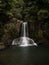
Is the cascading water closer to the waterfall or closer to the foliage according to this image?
the waterfall

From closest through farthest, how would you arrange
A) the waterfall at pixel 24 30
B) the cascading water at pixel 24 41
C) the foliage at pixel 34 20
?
the cascading water at pixel 24 41, the foliage at pixel 34 20, the waterfall at pixel 24 30

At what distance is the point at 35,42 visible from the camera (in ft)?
134

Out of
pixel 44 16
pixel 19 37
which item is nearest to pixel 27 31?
pixel 19 37

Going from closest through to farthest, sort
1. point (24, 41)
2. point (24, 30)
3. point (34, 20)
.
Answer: point (24, 41), point (34, 20), point (24, 30)

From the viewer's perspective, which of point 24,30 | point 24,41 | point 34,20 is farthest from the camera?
point 24,30

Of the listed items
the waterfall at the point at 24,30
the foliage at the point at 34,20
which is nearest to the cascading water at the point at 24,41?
the waterfall at the point at 24,30

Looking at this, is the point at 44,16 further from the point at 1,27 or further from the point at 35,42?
the point at 1,27

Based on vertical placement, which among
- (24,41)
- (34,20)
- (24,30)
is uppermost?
(34,20)

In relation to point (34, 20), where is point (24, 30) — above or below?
below

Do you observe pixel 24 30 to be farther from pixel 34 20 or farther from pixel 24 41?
pixel 24 41

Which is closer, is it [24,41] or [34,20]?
[24,41]

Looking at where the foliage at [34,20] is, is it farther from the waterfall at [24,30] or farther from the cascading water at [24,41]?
the cascading water at [24,41]

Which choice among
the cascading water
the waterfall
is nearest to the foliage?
the waterfall

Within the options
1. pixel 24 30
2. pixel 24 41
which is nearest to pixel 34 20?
pixel 24 30
